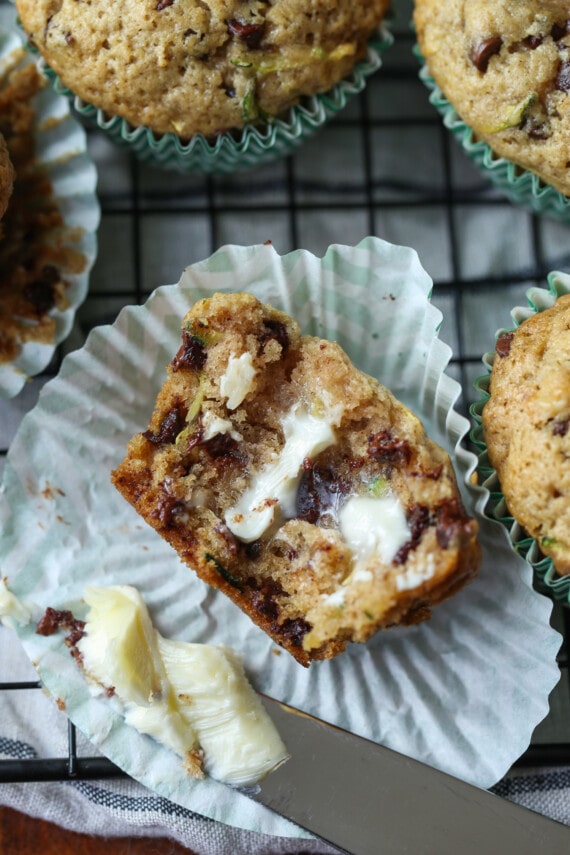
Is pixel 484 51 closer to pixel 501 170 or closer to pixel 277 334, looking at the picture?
pixel 501 170

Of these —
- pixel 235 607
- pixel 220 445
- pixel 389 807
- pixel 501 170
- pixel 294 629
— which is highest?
pixel 501 170

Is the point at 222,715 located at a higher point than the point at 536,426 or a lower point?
lower

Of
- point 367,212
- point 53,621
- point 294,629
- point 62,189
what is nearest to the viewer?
point 294,629

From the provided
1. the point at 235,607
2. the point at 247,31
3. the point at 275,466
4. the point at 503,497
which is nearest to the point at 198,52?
the point at 247,31

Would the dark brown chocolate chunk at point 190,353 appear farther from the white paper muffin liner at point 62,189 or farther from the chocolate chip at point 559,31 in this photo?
the chocolate chip at point 559,31

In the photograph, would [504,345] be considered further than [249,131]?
No

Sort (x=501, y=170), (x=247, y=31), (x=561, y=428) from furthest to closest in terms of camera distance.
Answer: (x=501, y=170) < (x=247, y=31) < (x=561, y=428)

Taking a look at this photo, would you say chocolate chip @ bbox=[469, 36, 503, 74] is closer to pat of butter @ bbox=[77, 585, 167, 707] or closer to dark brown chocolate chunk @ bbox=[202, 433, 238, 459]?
dark brown chocolate chunk @ bbox=[202, 433, 238, 459]
